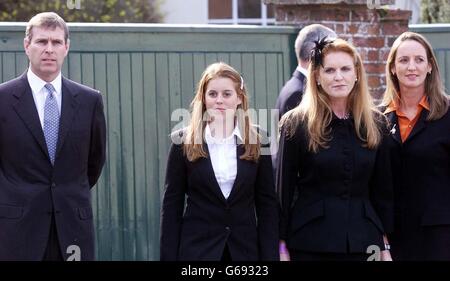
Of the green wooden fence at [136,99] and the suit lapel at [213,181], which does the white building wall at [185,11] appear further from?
the suit lapel at [213,181]

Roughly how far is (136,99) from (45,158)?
102 inches

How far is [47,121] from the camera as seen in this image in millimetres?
6367

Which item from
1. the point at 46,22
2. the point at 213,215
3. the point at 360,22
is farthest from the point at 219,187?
the point at 360,22

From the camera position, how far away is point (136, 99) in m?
8.80

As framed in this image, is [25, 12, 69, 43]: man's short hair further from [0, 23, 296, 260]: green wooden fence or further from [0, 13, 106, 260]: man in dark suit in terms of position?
[0, 23, 296, 260]: green wooden fence

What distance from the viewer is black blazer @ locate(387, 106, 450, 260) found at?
647cm

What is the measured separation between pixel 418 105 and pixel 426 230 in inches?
28.7

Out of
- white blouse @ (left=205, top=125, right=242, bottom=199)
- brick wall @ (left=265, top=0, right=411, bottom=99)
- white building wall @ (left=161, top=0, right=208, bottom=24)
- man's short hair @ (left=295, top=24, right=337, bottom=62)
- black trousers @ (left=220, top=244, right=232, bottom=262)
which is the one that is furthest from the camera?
white building wall @ (left=161, top=0, right=208, bottom=24)

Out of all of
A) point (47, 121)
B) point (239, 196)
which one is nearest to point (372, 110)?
point (239, 196)

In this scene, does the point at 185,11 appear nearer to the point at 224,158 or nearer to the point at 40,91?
the point at 40,91

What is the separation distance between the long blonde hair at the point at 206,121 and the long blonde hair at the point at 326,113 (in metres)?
0.22

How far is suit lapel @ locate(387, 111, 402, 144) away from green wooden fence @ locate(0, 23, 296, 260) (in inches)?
103

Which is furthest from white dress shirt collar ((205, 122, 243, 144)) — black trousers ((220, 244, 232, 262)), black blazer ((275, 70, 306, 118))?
black blazer ((275, 70, 306, 118))
